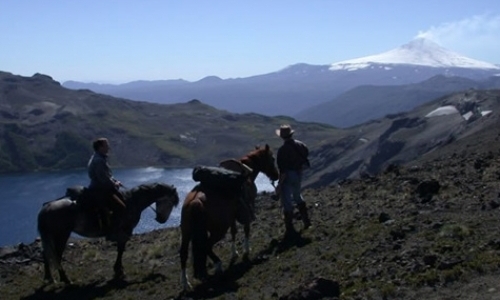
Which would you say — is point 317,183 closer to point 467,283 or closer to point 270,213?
point 270,213

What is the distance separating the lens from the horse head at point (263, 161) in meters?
14.9

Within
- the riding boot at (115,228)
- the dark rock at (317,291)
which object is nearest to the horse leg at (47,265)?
the riding boot at (115,228)

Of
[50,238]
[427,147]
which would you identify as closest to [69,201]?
[50,238]

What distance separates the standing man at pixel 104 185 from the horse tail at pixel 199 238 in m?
2.79

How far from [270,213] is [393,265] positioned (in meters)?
10.5

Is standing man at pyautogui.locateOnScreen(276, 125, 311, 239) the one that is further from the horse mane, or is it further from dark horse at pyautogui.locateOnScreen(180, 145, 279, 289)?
the horse mane

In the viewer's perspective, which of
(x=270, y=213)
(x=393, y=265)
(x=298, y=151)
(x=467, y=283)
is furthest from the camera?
(x=270, y=213)

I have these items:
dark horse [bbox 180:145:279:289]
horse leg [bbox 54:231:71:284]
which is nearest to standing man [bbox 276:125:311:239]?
dark horse [bbox 180:145:279:289]

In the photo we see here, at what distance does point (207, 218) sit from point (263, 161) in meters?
3.14

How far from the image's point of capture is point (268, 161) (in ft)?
49.5

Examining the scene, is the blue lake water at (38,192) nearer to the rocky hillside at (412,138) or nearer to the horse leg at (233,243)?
the rocky hillside at (412,138)

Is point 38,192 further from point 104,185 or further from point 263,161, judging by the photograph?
point 263,161

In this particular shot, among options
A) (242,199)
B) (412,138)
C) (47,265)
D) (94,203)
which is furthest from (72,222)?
(412,138)

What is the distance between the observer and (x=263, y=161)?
49.3ft
